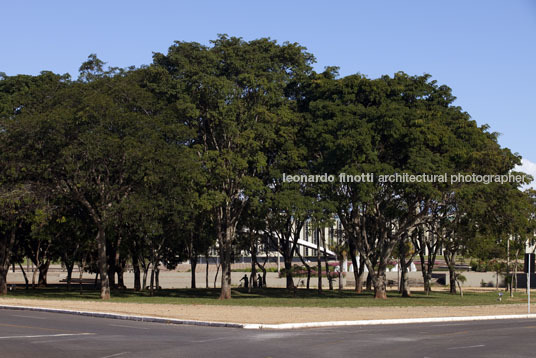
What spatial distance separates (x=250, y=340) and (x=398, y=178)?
22.7 meters

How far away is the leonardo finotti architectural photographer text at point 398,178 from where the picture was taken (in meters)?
39.0

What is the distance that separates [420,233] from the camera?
53688 mm

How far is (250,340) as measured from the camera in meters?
18.4

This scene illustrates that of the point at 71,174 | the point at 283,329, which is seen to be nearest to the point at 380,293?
the point at 71,174

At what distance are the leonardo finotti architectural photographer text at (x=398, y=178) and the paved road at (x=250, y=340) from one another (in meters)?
15.0

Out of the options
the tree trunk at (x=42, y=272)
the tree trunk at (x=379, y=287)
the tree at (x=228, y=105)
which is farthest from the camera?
Result: the tree trunk at (x=42, y=272)

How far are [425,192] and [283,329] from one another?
19.0 metres

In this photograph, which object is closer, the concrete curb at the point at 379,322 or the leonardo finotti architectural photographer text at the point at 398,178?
the concrete curb at the point at 379,322

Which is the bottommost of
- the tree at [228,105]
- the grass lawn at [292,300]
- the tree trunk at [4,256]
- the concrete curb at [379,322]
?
the grass lawn at [292,300]

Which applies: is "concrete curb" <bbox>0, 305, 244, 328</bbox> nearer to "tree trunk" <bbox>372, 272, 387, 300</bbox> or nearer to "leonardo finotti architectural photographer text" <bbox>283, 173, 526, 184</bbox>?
"leonardo finotti architectural photographer text" <bbox>283, 173, 526, 184</bbox>

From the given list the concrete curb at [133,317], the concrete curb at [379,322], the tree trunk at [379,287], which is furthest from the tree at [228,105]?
the concrete curb at [379,322]

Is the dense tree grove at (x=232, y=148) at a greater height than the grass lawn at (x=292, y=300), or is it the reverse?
the dense tree grove at (x=232, y=148)

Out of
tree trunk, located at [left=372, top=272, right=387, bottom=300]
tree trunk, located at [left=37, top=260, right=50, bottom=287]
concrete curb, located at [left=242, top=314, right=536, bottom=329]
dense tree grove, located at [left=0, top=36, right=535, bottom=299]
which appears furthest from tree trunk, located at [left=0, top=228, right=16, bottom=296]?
concrete curb, located at [left=242, top=314, right=536, bottom=329]

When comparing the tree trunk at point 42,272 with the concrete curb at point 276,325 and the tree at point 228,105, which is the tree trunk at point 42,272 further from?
the concrete curb at point 276,325
